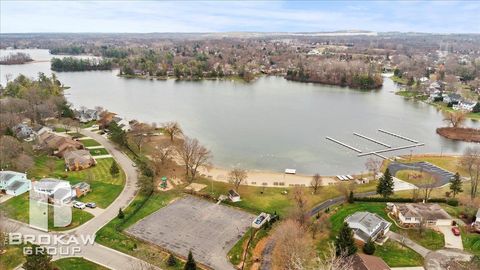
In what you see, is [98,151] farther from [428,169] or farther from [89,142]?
[428,169]

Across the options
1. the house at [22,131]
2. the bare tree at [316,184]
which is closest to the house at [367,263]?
the bare tree at [316,184]

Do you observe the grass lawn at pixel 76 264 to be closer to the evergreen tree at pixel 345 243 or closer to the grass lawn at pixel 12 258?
the grass lawn at pixel 12 258

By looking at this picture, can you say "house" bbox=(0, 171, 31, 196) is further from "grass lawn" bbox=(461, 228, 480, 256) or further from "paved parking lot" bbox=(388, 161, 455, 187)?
"paved parking lot" bbox=(388, 161, 455, 187)

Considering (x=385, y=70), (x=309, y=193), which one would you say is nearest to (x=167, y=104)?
(x=309, y=193)

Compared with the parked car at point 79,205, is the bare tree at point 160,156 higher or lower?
higher

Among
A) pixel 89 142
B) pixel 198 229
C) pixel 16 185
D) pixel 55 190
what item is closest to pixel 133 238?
pixel 198 229

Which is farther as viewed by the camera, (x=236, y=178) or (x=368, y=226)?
(x=236, y=178)

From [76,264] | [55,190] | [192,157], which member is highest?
[192,157]
